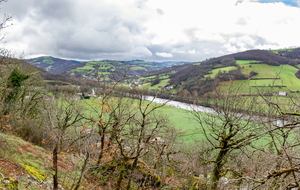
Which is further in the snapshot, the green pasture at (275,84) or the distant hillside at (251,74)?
the distant hillside at (251,74)

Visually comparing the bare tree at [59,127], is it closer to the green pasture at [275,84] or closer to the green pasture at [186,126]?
the green pasture at [186,126]

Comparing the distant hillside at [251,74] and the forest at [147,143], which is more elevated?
the distant hillside at [251,74]

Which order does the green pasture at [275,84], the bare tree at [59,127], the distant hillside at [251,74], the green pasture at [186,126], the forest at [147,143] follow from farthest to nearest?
the green pasture at [186,126] < the distant hillside at [251,74] < the green pasture at [275,84] < the bare tree at [59,127] < the forest at [147,143]

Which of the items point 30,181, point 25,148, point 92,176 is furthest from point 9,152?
point 92,176

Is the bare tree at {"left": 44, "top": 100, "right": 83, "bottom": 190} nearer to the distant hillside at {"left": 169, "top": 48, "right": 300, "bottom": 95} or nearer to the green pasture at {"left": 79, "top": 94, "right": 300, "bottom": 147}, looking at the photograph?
the green pasture at {"left": 79, "top": 94, "right": 300, "bottom": 147}

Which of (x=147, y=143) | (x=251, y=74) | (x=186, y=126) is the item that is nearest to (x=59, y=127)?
(x=147, y=143)

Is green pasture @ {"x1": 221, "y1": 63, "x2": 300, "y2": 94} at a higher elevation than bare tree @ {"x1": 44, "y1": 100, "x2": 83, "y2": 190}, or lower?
higher

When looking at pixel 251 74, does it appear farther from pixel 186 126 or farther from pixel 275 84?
pixel 186 126

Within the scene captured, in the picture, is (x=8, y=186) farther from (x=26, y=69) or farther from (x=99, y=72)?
(x=26, y=69)

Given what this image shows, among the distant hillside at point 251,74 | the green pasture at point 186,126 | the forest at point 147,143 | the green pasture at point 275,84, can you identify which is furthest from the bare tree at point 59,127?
the distant hillside at point 251,74

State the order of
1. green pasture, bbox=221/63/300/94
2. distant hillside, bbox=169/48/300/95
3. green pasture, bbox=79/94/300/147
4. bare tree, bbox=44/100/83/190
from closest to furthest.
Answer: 1. bare tree, bbox=44/100/83/190
2. green pasture, bbox=221/63/300/94
3. distant hillside, bbox=169/48/300/95
4. green pasture, bbox=79/94/300/147

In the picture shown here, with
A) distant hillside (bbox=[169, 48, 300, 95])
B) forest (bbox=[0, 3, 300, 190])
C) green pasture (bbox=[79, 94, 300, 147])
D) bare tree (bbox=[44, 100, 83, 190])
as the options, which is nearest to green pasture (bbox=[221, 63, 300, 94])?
distant hillside (bbox=[169, 48, 300, 95])

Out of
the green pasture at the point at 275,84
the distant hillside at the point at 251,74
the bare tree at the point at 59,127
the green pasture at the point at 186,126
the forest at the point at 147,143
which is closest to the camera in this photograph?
the forest at the point at 147,143

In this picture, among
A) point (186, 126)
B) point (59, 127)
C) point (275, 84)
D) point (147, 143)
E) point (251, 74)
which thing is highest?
point (251, 74)
